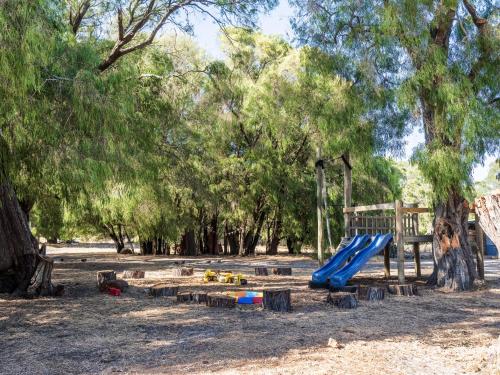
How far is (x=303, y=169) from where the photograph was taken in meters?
20.4

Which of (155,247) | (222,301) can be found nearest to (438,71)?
(222,301)

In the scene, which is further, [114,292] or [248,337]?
[114,292]

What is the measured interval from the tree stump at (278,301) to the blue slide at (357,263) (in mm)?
2231

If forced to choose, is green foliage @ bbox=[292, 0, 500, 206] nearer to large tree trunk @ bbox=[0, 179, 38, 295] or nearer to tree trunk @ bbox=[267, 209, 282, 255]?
large tree trunk @ bbox=[0, 179, 38, 295]

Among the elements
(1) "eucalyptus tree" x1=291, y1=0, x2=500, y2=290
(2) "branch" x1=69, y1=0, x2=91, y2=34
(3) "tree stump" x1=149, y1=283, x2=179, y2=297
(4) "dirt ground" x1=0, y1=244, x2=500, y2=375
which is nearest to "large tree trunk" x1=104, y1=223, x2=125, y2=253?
(2) "branch" x1=69, y1=0, x2=91, y2=34

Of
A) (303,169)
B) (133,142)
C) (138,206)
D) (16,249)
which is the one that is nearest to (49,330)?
(16,249)

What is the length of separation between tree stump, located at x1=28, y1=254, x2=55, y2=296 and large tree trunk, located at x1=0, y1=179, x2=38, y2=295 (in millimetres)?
63

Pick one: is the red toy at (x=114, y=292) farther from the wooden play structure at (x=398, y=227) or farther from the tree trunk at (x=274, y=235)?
the tree trunk at (x=274, y=235)

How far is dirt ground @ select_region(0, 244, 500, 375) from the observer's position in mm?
3992

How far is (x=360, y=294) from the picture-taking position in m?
7.82

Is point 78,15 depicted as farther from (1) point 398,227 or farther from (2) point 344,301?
(2) point 344,301

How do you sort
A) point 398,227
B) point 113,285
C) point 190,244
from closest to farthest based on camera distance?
point 113,285
point 398,227
point 190,244

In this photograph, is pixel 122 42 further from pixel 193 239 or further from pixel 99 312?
pixel 193 239

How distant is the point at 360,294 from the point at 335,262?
174 centimetres
